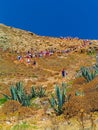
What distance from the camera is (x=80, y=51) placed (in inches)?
2117

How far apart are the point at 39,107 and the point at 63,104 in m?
1.93

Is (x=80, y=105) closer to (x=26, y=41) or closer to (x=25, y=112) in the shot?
(x=25, y=112)

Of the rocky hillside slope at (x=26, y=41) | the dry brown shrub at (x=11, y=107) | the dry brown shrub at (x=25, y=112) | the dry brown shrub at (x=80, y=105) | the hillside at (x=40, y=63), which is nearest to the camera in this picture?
the dry brown shrub at (x=80, y=105)

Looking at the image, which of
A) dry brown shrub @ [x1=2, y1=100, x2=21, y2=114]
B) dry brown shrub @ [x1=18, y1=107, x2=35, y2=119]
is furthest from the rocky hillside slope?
dry brown shrub @ [x1=18, y1=107, x2=35, y2=119]

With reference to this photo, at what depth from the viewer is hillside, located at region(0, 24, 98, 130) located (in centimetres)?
1705

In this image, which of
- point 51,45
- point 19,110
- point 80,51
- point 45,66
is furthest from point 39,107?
point 51,45

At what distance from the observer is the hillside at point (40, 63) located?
671 inches

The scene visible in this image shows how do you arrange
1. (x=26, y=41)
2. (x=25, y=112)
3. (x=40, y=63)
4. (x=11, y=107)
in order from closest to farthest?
1. (x=25, y=112)
2. (x=11, y=107)
3. (x=40, y=63)
4. (x=26, y=41)

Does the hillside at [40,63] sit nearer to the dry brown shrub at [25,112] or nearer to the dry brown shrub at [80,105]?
the dry brown shrub at [25,112]

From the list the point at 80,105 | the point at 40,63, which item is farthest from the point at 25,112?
the point at 40,63

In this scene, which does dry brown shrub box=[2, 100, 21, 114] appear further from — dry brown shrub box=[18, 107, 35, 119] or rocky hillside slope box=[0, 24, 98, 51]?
rocky hillside slope box=[0, 24, 98, 51]

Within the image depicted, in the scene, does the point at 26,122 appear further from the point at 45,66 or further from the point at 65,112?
the point at 45,66

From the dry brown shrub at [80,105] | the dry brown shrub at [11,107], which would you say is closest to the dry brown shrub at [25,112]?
the dry brown shrub at [11,107]

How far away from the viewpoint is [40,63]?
44.5 metres
